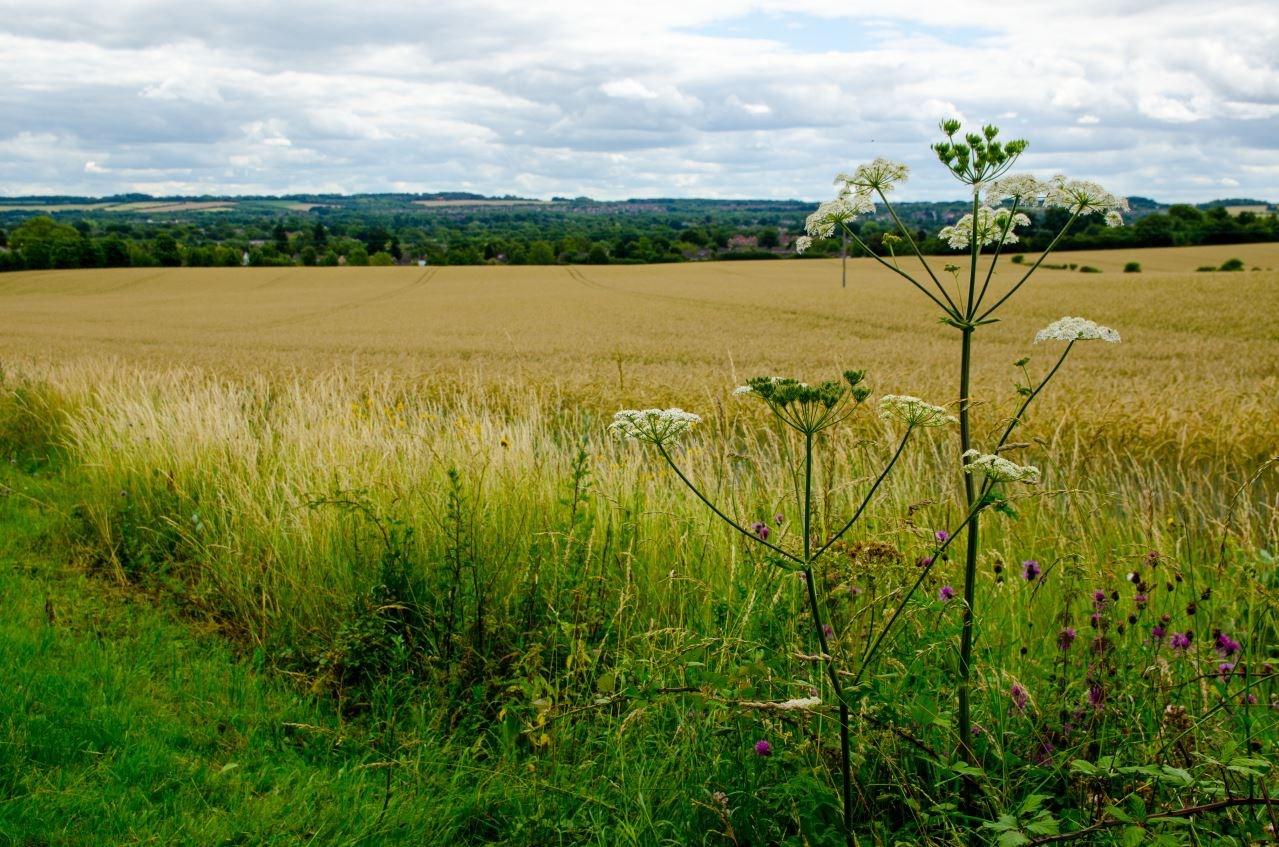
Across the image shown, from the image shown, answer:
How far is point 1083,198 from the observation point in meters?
2.48

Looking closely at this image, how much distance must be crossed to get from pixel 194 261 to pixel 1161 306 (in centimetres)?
8105

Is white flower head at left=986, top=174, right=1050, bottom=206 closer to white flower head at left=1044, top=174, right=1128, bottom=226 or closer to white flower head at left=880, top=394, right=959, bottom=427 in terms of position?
white flower head at left=1044, top=174, right=1128, bottom=226

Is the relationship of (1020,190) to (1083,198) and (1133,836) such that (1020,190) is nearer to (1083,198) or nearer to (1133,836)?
(1083,198)

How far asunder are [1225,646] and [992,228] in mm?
1865

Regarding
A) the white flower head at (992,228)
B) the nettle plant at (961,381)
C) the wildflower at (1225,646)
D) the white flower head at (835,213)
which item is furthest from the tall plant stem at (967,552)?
the wildflower at (1225,646)

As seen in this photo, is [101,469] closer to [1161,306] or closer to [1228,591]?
[1228,591]

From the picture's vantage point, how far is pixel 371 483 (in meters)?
5.14

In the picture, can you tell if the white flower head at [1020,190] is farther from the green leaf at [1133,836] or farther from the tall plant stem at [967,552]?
the green leaf at [1133,836]

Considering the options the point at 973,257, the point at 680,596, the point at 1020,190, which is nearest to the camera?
the point at 973,257

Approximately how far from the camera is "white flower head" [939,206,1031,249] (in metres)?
2.46

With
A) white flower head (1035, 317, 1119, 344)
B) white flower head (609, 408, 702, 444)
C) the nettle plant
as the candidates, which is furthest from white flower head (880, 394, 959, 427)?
white flower head (609, 408, 702, 444)

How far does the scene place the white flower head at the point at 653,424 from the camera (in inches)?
92.6

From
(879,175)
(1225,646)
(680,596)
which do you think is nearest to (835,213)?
(879,175)

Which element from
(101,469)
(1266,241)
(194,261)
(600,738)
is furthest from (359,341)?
A: (1266,241)
